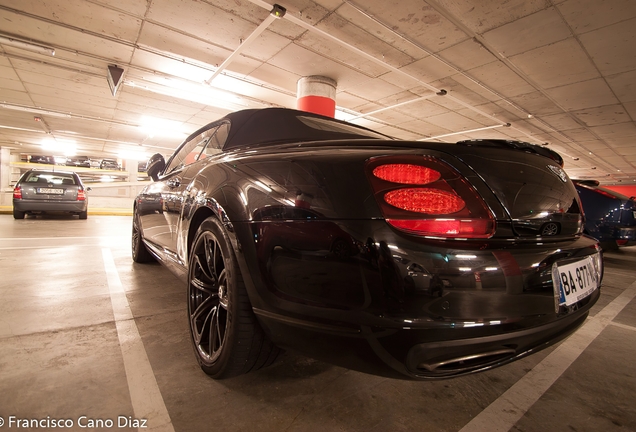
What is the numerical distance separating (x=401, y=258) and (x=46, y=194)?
10.1 m

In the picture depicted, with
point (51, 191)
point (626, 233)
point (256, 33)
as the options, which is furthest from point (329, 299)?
point (51, 191)

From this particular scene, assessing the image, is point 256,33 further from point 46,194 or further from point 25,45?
point 46,194

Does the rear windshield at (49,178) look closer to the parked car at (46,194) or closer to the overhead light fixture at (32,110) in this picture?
the parked car at (46,194)

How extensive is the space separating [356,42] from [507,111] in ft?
19.4

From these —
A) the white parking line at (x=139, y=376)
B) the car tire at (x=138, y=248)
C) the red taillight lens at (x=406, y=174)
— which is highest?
the red taillight lens at (x=406, y=174)

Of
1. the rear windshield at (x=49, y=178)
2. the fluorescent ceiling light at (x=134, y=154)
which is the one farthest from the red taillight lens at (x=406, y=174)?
the fluorescent ceiling light at (x=134, y=154)

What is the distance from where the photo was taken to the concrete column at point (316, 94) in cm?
684

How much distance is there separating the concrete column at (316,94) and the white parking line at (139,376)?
566 cm

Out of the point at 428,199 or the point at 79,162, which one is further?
the point at 79,162

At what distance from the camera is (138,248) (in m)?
3.46

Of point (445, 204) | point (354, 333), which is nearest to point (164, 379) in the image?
point (354, 333)

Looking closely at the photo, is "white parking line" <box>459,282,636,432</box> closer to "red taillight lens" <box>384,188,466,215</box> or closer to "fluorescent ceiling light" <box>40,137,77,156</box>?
"red taillight lens" <box>384,188,466,215</box>

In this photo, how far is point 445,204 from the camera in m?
0.94

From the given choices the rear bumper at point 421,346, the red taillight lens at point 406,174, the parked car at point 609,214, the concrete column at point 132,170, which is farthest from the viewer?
the concrete column at point 132,170
